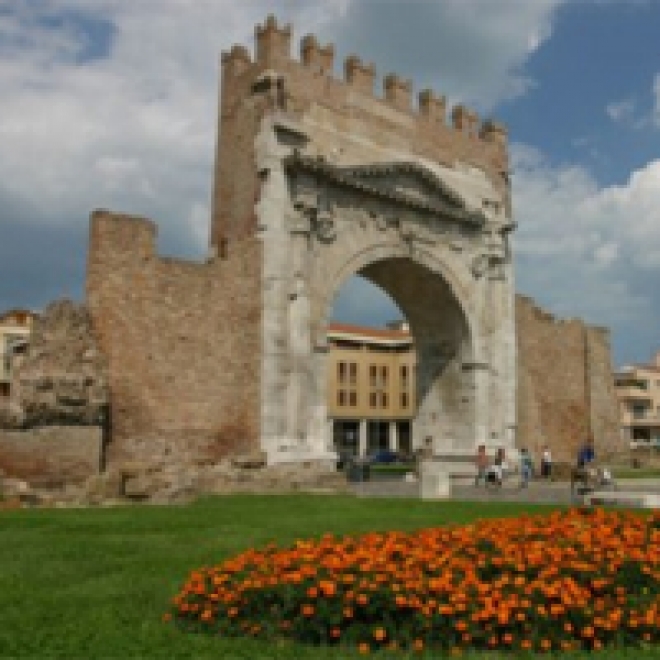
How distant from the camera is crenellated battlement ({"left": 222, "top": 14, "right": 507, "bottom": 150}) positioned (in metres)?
16.9

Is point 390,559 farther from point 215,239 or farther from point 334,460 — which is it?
point 215,239

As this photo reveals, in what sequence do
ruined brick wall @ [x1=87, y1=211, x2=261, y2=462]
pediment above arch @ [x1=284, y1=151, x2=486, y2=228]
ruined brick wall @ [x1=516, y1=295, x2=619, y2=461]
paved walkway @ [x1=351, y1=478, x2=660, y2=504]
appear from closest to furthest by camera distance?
paved walkway @ [x1=351, y1=478, x2=660, y2=504] < ruined brick wall @ [x1=87, y1=211, x2=261, y2=462] < pediment above arch @ [x1=284, y1=151, x2=486, y2=228] < ruined brick wall @ [x1=516, y1=295, x2=619, y2=461]

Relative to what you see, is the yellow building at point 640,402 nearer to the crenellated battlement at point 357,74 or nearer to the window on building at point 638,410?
the window on building at point 638,410

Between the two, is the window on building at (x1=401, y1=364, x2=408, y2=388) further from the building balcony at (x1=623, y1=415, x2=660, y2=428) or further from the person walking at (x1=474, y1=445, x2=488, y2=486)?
the person walking at (x1=474, y1=445, x2=488, y2=486)

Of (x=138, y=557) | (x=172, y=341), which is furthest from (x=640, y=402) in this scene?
(x=138, y=557)

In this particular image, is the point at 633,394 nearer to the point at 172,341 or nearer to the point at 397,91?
the point at 397,91

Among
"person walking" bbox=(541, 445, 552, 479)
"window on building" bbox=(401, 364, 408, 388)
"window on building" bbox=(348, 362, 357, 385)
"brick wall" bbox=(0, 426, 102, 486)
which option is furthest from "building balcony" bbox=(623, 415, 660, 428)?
"brick wall" bbox=(0, 426, 102, 486)

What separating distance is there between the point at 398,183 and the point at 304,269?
3.71 m

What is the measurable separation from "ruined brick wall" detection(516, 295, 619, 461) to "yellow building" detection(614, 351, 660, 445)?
34.4 metres

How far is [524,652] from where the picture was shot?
4.28 meters

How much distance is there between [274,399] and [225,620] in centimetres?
1110

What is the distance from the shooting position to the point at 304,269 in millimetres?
16609

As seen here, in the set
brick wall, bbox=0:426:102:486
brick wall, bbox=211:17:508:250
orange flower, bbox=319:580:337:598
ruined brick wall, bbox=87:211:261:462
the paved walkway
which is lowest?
orange flower, bbox=319:580:337:598

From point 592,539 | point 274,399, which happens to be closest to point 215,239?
point 274,399
